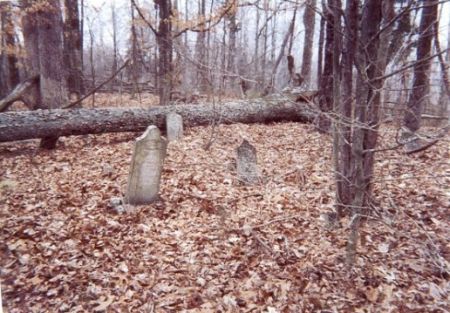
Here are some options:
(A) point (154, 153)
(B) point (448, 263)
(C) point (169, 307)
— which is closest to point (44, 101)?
(A) point (154, 153)

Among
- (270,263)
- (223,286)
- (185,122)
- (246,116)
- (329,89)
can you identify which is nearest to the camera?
(223,286)

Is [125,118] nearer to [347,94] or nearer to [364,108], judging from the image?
[347,94]

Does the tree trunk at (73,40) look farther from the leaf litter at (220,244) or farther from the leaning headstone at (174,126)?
the leaf litter at (220,244)

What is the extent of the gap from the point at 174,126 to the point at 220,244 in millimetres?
4020

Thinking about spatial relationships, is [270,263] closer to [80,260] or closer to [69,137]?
[80,260]

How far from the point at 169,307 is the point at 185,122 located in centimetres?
530

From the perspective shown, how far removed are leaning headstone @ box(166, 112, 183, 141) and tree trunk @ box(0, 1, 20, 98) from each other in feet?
25.4

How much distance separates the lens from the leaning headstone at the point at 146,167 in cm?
425

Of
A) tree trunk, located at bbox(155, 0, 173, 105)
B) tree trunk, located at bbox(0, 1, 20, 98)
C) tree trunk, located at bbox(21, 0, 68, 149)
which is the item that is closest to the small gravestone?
tree trunk, located at bbox(21, 0, 68, 149)

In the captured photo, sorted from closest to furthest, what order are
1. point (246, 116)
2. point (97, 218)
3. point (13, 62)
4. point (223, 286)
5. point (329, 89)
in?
point (223, 286)
point (97, 218)
point (329, 89)
point (246, 116)
point (13, 62)

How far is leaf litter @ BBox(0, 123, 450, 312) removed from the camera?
2.90m

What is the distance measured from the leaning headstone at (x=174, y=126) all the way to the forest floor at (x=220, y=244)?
1646 millimetres

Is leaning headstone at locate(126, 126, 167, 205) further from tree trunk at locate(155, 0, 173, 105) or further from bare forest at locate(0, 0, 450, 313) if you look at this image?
tree trunk at locate(155, 0, 173, 105)

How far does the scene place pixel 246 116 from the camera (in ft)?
27.5
